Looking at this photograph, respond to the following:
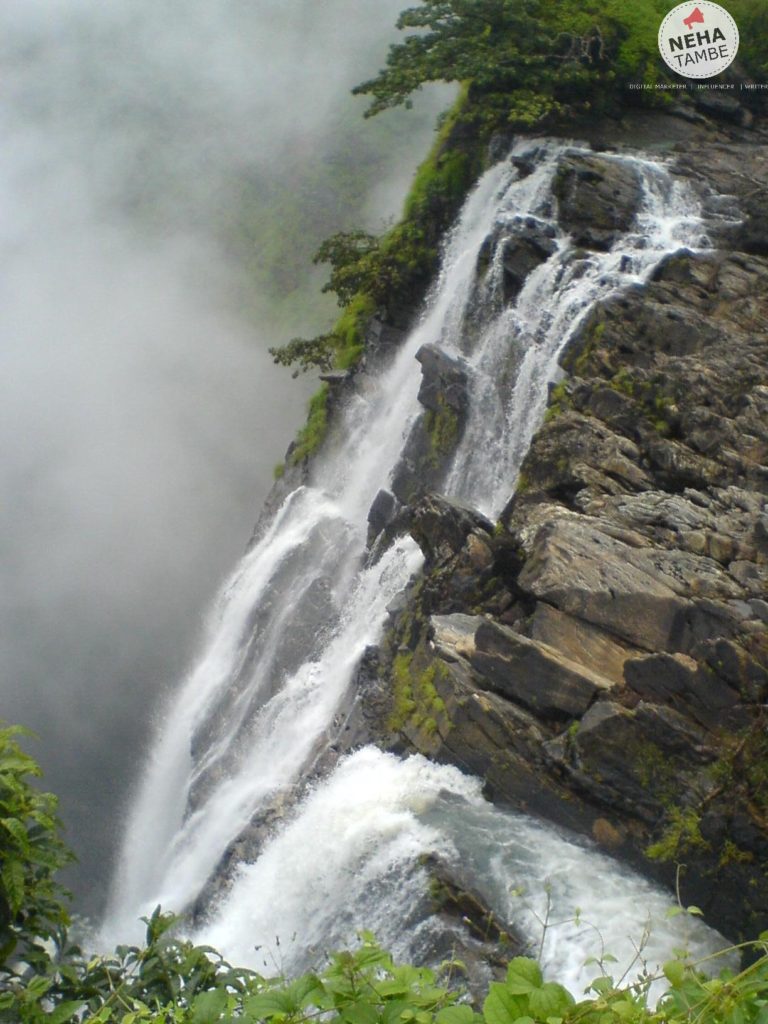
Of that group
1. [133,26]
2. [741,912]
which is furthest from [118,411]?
[741,912]

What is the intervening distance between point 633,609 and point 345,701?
5956mm

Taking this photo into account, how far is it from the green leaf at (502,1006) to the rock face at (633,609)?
7535 millimetres

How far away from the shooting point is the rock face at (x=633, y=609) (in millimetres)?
9328

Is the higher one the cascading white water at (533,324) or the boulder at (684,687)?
the cascading white water at (533,324)

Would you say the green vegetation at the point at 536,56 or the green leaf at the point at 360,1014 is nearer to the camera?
the green leaf at the point at 360,1014

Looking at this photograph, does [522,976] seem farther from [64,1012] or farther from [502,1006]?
[64,1012]

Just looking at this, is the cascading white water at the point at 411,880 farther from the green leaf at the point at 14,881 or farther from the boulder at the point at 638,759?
the green leaf at the point at 14,881

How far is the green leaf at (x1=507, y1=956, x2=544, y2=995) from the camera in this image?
7.64ft

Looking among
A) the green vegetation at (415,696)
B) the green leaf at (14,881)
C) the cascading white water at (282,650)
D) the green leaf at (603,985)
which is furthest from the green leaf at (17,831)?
the cascading white water at (282,650)

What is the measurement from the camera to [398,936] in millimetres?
9258

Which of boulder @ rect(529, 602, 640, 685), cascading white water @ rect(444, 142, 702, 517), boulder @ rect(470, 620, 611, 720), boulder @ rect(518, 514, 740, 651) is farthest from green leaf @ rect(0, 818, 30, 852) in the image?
cascading white water @ rect(444, 142, 702, 517)

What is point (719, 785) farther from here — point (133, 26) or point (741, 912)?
point (133, 26)

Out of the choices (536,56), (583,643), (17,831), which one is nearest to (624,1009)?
(17,831)

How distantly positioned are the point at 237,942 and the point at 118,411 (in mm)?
30972
